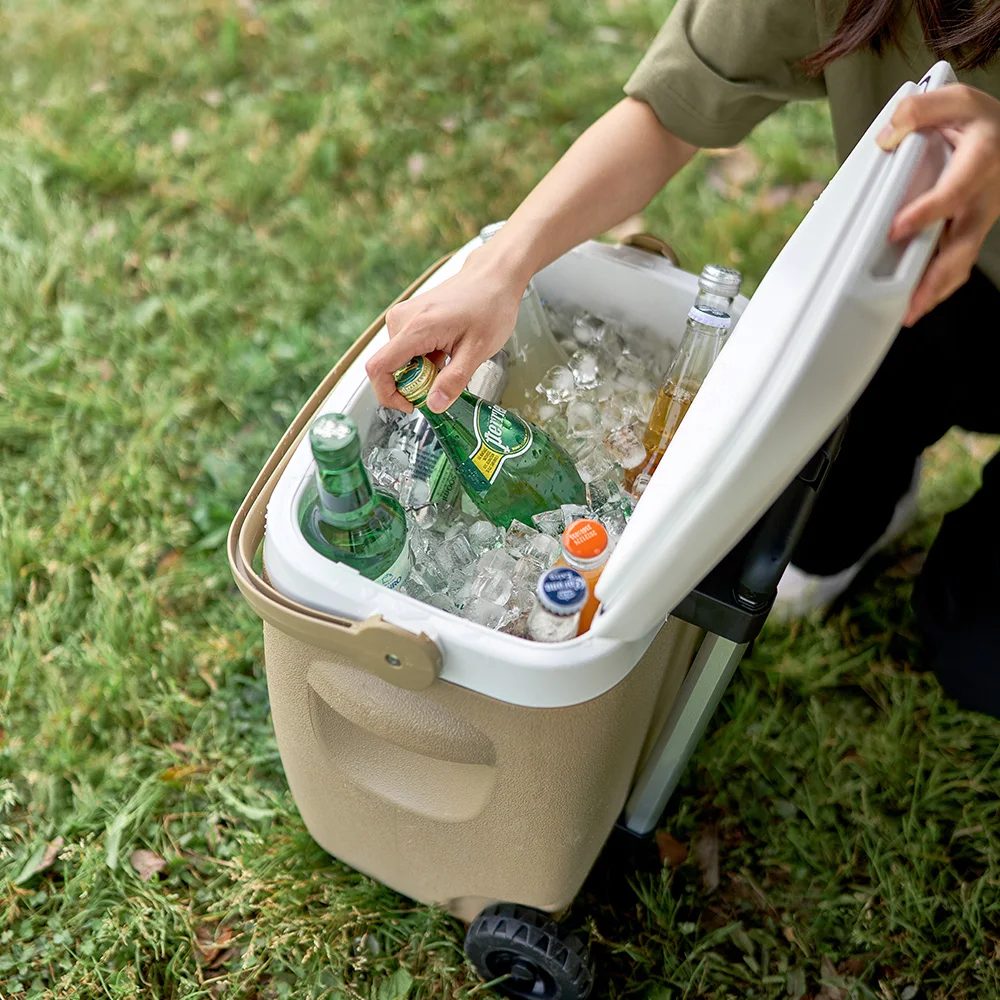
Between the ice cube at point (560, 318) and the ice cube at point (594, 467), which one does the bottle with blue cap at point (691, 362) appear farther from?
the ice cube at point (560, 318)

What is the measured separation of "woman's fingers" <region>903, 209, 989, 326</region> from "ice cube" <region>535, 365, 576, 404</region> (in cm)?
47

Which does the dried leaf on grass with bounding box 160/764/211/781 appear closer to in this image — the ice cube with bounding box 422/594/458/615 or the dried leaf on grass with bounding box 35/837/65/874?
the dried leaf on grass with bounding box 35/837/65/874

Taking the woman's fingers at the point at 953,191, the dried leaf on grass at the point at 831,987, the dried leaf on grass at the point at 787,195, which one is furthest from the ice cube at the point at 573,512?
the dried leaf on grass at the point at 787,195

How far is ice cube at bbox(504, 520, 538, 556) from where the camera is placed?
1.03 metres

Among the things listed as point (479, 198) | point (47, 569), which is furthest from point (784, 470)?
point (479, 198)

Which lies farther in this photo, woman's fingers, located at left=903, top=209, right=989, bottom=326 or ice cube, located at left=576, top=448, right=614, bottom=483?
ice cube, located at left=576, top=448, right=614, bottom=483

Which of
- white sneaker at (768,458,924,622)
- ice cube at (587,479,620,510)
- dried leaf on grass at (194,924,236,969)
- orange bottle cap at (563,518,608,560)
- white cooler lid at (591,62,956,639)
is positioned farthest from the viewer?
white sneaker at (768,458,924,622)

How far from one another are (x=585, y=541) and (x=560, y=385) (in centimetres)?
34

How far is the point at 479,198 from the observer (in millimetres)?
2297

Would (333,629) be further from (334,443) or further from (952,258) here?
(952,258)

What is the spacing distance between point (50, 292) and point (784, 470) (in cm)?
194

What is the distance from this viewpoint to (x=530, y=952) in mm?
1169

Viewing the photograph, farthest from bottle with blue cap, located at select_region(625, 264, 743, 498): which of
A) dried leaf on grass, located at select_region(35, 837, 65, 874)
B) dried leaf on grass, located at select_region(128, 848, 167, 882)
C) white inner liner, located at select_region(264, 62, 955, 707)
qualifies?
dried leaf on grass, located at select_region(35, 837, 65, 874)

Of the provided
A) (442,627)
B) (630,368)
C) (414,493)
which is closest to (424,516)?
(414,493)
